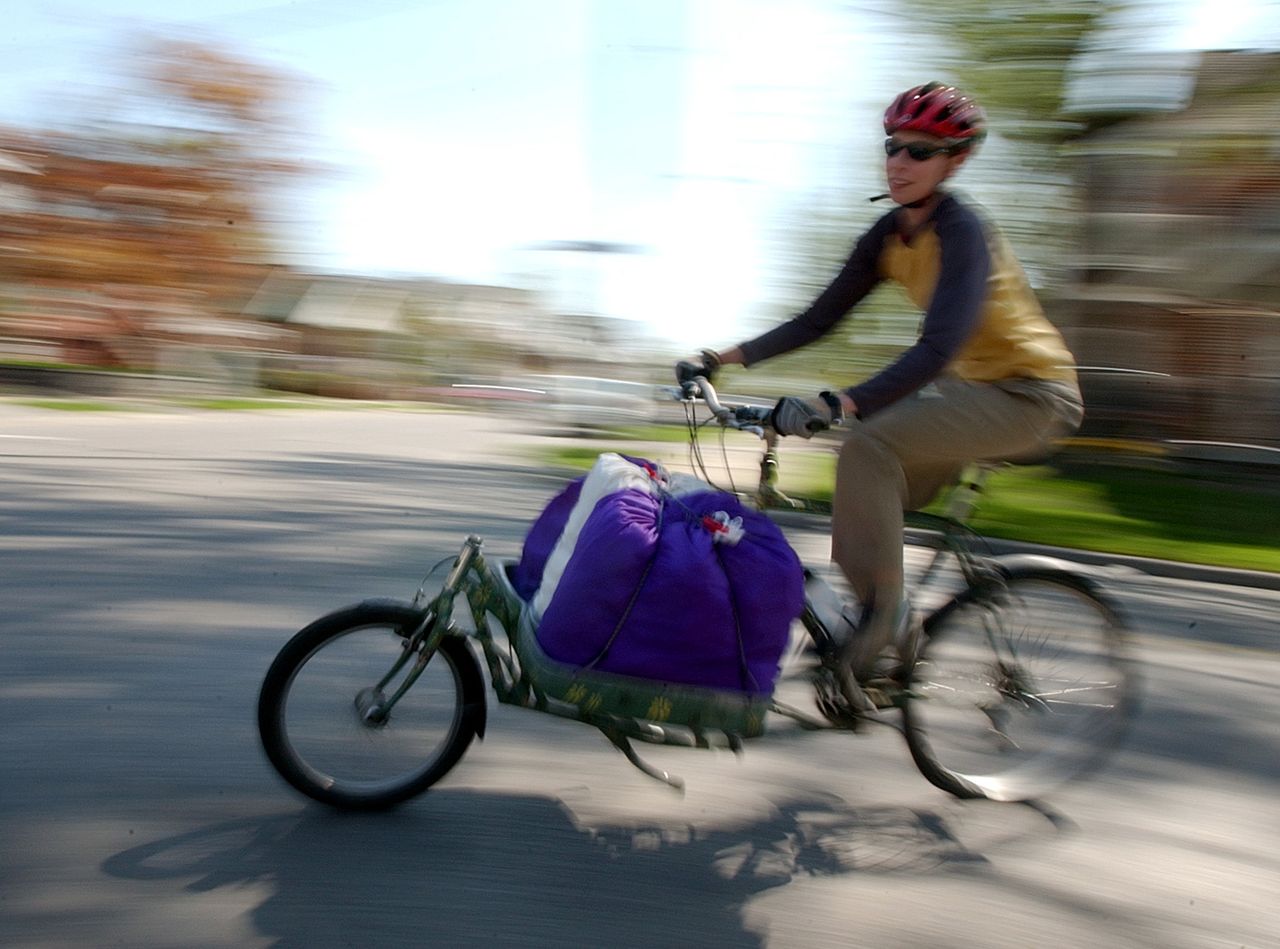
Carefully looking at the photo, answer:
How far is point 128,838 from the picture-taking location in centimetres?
326

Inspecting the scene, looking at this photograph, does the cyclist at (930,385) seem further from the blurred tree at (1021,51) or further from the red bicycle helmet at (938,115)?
the blurred tree at (1021,51)

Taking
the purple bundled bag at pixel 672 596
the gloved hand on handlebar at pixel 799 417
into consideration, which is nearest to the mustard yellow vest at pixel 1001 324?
the gloved hand on handlebar at pixel 799 417

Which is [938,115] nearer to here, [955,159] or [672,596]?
[955,159]

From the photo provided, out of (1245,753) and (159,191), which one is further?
(159,191)

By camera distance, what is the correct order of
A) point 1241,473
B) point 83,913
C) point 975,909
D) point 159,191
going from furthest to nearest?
point 159,191 → point 1241,473 → point 975,909 → point 83,913

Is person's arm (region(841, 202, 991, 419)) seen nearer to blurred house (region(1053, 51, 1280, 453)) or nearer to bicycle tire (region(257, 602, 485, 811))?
bicycle tire (region(257, 602, 485, 811))

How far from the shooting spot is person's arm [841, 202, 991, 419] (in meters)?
3.43

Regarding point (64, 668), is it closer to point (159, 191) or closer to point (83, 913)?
point (83, 913)

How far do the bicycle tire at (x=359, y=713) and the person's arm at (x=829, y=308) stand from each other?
4.36ft

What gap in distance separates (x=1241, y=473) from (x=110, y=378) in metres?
21.8

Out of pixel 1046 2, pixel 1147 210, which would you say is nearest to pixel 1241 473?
pixel 1147 210

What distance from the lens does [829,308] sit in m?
4.06

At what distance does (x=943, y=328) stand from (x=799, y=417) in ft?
1.47

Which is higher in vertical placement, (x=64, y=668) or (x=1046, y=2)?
(x=1046, y=2)
